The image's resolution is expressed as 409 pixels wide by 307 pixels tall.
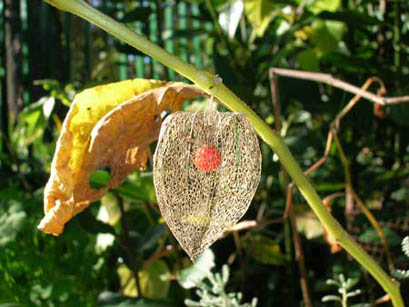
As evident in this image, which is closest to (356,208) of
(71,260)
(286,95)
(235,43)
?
(286,95)

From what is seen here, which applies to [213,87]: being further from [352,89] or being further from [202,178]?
[352,89]

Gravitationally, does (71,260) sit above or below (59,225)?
below

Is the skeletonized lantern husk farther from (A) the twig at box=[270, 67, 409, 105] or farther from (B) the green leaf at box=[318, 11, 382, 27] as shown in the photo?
(B) the green leaf at box=[318, 11, 382, 27]

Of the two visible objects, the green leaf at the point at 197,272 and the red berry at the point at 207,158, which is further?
the green leaf at the point at 197,272

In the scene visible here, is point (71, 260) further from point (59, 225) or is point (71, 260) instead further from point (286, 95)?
point (59, 225)

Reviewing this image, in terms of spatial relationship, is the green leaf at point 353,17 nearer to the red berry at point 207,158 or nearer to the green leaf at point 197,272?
the green leaf at point 197,272

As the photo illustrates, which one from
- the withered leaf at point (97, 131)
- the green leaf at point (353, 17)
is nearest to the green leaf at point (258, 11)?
the green leaf at point (353, 17)
